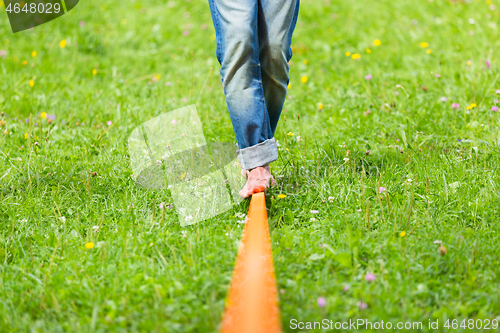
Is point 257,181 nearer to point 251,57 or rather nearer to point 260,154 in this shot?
point 260,154

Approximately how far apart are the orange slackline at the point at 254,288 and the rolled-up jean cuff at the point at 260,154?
1.14 feet

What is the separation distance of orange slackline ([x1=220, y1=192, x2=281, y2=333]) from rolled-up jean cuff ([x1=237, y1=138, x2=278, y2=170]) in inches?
13.7

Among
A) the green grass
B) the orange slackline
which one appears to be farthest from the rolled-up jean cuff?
the orange slackline

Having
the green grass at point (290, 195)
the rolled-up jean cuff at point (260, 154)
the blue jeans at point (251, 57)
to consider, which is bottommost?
the green grass at point (290, 195)

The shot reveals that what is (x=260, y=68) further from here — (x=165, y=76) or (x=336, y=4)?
(x=336, y=4)

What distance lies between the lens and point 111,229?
2.24 meters

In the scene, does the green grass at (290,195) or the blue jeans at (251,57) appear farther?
the blue jeans at (251,57)

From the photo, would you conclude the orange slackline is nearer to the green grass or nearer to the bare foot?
the green grass

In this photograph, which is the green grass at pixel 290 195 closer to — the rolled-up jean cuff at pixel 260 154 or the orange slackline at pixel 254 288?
the orange slackline at pixel 254 288

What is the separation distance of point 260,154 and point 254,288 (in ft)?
3.00

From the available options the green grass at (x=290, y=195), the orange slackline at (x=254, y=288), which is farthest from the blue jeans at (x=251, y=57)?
the orange slackline at (x=254, y=288)

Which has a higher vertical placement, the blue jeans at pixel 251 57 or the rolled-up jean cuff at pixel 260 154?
the blue jeans at pixel 251 57

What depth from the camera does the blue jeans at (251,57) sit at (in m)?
2.35

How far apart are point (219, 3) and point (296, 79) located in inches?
85.4
